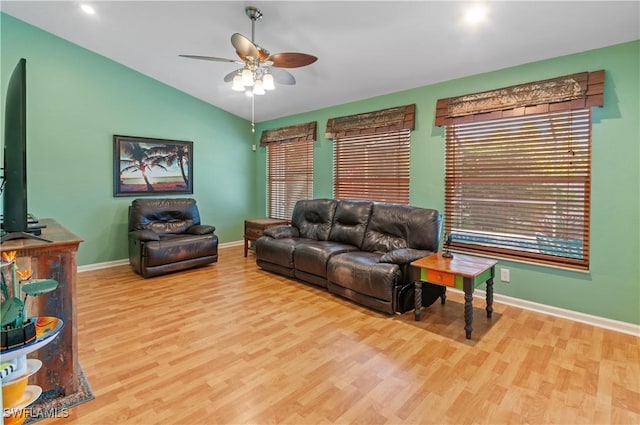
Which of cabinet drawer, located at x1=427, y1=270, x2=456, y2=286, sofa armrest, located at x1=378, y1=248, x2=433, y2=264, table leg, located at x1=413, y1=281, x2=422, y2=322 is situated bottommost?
table leg, located at x1=413, y1=281, x2=422, y2=322

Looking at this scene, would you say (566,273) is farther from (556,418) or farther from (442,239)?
(556,418)

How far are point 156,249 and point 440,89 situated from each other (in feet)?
13.2

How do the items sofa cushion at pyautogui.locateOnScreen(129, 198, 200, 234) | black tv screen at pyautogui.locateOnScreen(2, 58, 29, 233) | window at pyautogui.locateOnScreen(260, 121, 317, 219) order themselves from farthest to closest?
window at pyautogui.locateOnScreen(260, 121, 317, 219), sofa cushion at pyautogui.locateOnScreen(129, 198, 200, 234), black tv screen at pyautogui.locateOnScreen(2, 58, 29, 233)

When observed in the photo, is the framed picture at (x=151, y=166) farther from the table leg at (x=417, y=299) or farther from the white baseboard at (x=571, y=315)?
the white baseboard at (x=571, y=315)

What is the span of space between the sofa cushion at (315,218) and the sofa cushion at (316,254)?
368 mm

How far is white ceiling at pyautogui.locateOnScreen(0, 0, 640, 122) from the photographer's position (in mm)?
2682

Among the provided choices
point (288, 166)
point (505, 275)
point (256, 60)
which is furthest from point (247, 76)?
point (505, 275)

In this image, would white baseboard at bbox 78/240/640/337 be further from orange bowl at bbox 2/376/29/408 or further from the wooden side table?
orange bowl at bbox 2/376/29/408

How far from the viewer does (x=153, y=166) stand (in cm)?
527

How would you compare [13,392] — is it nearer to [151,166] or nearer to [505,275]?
[505,275]

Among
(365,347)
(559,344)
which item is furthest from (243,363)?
(559,344)

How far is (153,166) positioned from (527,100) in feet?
16.7

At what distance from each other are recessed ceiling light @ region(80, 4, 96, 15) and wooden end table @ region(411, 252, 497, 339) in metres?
4.23

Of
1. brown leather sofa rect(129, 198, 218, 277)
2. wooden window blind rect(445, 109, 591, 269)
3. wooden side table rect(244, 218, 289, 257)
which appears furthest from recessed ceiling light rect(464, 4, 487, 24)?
brown leather sofa rect(129, 198, 218, 277)
